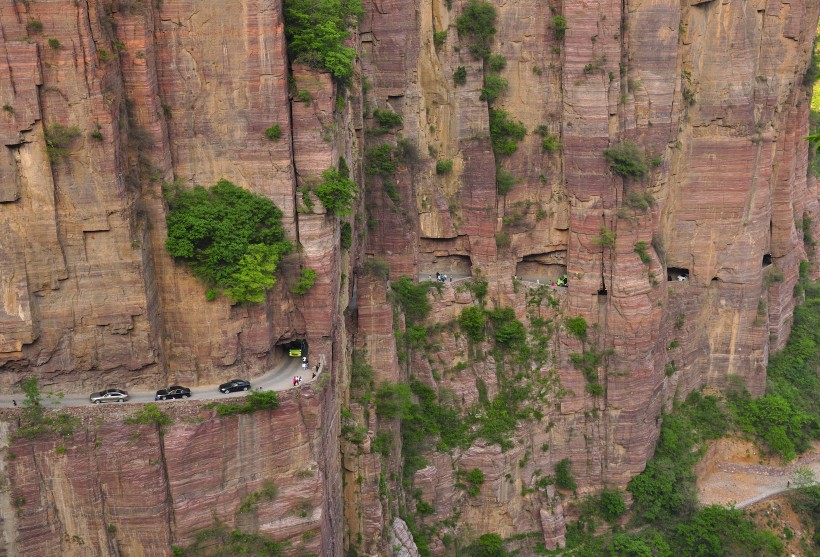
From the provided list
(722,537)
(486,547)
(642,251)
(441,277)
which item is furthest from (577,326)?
(722,537)

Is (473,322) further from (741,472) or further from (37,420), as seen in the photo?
(37,420)

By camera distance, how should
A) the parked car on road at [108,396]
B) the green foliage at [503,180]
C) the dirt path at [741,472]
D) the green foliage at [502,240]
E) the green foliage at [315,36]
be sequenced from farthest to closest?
1. the dirt path at [741,472]
2. the green foliage at [502,240]
3. the green foliage at [503,180]
4. the green foliage at [315,36]
5. the parked car on road at [108,396]

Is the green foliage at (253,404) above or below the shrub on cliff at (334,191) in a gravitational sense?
below

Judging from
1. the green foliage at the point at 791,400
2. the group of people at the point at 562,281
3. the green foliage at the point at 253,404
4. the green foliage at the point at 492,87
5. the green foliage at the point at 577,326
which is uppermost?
the green foliage at the point at 492,87

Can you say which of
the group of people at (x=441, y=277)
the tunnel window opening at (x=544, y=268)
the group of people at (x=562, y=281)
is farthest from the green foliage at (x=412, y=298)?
the group of people at (x=562, y=281)

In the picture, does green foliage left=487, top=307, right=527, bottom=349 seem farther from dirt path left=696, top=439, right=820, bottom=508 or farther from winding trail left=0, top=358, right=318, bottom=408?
winding trail left=0, top=358, right=318, bottom=408

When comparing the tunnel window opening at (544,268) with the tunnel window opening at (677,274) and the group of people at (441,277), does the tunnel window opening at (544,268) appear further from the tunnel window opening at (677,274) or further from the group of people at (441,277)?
the tunnel window opening at (677,274)

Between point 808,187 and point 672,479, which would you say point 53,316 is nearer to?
point 672,479
